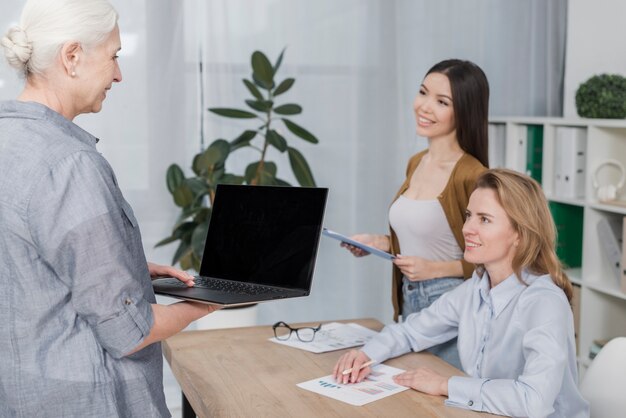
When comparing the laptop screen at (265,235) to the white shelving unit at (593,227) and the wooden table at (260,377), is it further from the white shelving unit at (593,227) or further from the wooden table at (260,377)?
the white shelving unit at (593,227)

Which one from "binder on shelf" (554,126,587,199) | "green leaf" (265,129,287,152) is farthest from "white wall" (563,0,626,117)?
"green leaf" (265,129,287,152)

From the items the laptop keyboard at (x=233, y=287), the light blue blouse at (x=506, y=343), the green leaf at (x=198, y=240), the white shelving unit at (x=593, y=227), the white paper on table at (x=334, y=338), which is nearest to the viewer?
the light blue blouse at (x=506, y=343)

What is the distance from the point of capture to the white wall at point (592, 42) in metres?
3.54

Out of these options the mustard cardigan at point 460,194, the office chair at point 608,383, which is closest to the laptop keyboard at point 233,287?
the mustard cardigan at point 460,194

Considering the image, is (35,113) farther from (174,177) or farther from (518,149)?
(518,149)

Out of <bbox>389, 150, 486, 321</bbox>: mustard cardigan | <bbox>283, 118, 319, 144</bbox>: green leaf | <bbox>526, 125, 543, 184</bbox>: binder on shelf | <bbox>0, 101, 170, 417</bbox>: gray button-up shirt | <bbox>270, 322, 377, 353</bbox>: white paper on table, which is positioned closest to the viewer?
<bbox>0, 101, 170, 417</bbox>: gray button-up shirt

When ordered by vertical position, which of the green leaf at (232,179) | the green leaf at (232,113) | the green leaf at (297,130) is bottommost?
the green leaf at (232,179)

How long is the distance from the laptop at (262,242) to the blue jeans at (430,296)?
56cm

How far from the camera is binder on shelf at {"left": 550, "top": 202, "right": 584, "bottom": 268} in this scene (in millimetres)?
3684

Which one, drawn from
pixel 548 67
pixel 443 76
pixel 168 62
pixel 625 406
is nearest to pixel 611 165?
pixel 548 67

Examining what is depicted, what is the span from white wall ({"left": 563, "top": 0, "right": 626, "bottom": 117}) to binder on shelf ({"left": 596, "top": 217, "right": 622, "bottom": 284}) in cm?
70

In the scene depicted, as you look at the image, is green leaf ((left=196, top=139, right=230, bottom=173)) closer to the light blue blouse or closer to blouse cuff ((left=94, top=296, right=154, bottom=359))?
the light blue blouse

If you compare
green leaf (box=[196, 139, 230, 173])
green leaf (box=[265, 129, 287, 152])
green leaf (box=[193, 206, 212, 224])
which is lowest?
green leaf (box=[193, 206, 212, 224])

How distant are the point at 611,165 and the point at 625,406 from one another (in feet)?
5.89
